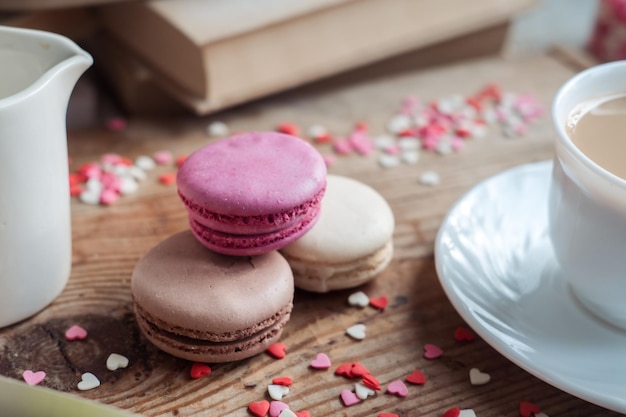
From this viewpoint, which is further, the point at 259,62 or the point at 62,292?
the point at 259,62

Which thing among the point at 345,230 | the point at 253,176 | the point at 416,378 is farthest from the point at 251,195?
the point at 416,378

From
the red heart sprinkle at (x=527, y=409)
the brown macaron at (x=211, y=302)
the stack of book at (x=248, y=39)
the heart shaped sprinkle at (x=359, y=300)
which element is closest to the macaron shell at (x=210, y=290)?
→ the brown macaron at (x=211, y=302)

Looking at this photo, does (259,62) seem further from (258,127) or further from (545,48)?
(545,48)

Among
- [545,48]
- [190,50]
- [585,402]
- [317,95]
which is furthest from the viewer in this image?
[545,48]

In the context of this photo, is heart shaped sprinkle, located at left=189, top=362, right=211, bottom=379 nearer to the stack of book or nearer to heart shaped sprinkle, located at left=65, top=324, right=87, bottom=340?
heart shaped sprinkle, located at left=65, top=324, right=87, bottom=340

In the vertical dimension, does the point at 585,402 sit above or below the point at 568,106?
below

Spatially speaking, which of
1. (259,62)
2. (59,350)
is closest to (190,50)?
(259,62)

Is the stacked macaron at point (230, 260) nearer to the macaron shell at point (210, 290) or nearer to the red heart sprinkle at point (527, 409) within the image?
the macaron shell at point (210, 290)
